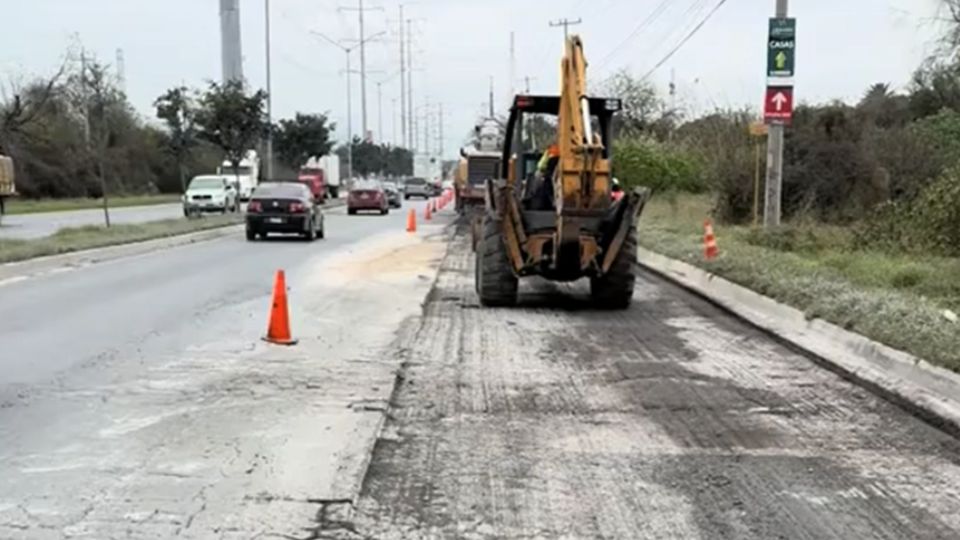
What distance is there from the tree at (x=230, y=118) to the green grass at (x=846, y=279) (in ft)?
78.8

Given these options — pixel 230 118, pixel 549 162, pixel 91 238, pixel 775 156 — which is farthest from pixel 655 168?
pixel 549 162

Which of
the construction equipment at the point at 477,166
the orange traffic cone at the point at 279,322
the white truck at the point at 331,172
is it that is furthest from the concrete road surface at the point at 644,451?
the white truck at the point at 331,172

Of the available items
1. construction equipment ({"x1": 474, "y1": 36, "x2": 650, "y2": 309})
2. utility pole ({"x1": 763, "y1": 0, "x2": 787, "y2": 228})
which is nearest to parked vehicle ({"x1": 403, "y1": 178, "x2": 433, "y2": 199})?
utility pole ({"x1": 763, "y1": 0, "x2": 787, "y2": 228})

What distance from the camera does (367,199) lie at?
49.3 meters

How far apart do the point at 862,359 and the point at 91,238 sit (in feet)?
66.6

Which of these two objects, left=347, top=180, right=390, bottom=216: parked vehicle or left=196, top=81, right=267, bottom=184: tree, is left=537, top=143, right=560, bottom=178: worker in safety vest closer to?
left=196, top=81, right=267, bottom=184: tree

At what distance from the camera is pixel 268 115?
163ft

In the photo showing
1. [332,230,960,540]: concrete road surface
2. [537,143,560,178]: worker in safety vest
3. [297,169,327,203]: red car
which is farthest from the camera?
[297,169,327,203]: red car

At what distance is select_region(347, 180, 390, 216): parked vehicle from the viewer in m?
49.2

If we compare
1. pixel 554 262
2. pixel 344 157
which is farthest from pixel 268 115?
pixel 344 157

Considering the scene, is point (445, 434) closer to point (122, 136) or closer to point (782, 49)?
point (782, 49)

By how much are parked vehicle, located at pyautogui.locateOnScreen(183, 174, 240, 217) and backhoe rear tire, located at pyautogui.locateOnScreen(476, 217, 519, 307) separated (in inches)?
1199

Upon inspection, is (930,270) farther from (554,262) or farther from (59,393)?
(59,393)

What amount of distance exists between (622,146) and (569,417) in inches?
1374
